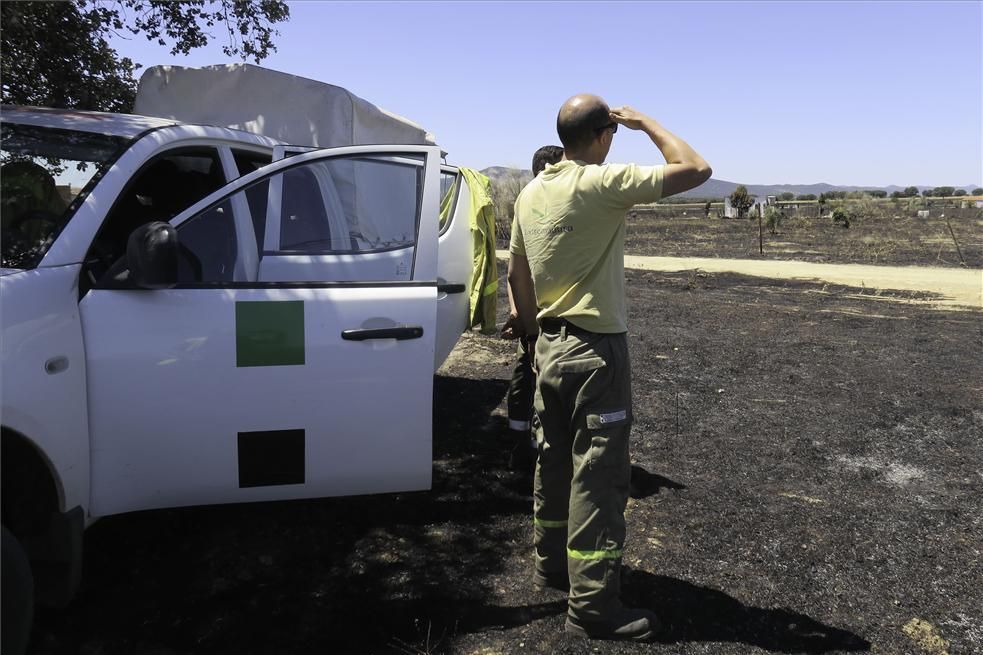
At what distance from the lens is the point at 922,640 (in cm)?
293

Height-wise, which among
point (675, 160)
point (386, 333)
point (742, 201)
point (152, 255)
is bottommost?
point (386, 333)

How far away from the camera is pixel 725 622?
9.91 ft

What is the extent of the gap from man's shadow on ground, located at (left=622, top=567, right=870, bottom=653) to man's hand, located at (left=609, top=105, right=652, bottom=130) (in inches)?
76.1

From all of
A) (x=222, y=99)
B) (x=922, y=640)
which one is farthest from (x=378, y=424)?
(x=222, y=99)

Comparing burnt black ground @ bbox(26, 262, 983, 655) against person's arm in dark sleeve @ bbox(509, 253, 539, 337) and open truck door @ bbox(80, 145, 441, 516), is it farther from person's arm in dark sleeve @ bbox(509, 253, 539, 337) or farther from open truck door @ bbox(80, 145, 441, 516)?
person's arm in dark sleeve @ bbox(509, 253, 539, 337)

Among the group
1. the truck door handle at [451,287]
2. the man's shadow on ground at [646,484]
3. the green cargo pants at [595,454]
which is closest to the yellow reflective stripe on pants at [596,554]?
the green cargo pants at [595,454]

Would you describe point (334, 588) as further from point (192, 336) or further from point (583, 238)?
point (583, 238)

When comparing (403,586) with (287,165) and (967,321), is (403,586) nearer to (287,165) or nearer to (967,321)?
(287,165)

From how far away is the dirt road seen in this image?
1405 centimetres

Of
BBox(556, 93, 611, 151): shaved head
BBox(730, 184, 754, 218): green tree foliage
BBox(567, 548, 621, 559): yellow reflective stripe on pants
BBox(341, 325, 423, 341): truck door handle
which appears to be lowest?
BBox(567, 548, 621, 559): yellow reflective stripe on pants

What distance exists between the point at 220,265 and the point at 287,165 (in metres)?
0.53

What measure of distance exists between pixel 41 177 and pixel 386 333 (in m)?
1.65

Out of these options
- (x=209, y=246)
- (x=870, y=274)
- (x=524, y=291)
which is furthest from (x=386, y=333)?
(x=870, y=274)

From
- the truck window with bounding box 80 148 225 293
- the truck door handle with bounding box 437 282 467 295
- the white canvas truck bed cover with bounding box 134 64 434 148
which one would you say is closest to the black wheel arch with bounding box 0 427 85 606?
the truck window with bounding box 80 148 225 293
